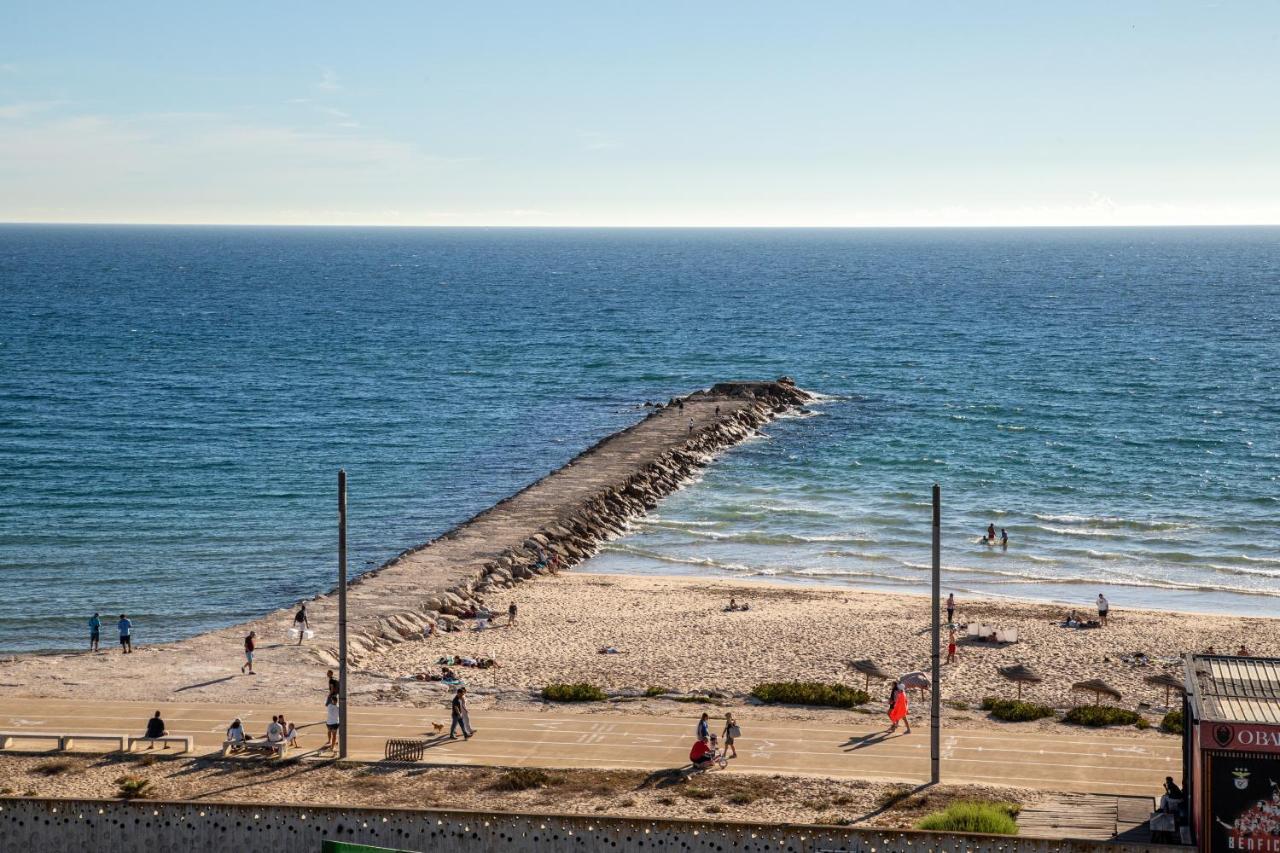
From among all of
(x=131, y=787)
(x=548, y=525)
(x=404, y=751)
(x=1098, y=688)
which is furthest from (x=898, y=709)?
(x=548, y=525)

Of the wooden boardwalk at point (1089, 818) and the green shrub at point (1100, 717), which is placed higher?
the wooden boardwalk at point (1089, 818)

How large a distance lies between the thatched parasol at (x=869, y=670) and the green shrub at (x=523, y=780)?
11773 mm

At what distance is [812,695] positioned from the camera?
113ft

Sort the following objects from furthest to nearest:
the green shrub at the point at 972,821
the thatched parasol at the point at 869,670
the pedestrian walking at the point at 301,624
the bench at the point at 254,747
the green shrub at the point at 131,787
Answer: the pedestrian walking at the point at 301,624, the thatched parasol at the point at 869,670, the bench at the point at 254,747, the green shrub at the point at 131,787, the green shrub at the point at 972,821

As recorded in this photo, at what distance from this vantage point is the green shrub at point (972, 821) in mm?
23859

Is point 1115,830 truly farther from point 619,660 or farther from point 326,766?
point 619,660

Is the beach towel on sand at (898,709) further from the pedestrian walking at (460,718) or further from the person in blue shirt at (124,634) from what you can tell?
the person in blue shirt at (124,634)

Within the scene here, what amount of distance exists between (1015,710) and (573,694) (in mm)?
10481

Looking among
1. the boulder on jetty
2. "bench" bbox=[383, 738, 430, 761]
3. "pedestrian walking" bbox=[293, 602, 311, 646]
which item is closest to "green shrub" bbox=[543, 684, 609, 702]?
"bench" bbox=[383, 738, 430, 761]

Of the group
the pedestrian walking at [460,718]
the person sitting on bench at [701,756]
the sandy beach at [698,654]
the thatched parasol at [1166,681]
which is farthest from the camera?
the thatched parasol at [1166,681]

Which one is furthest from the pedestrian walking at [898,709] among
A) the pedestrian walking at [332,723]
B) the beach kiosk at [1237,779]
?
the pedestrian walking at [332,723]

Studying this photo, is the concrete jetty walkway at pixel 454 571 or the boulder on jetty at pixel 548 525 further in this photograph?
the boulder on jetty at pixel 548 525

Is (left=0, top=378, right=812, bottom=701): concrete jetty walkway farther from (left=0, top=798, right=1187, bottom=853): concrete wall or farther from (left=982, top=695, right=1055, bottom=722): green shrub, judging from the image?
(left=982, top=695, right=1055, bottom=722): green shrub

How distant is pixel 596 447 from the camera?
79562 millimetres
